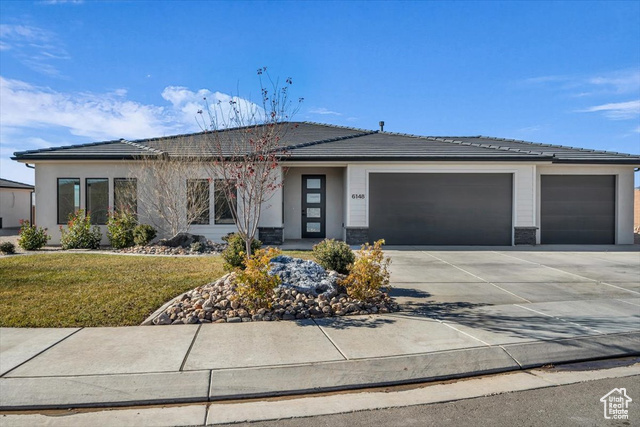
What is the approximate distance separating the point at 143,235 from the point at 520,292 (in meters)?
11.0

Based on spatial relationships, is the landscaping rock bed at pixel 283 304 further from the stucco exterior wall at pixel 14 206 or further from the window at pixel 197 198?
the stucco exterior wall at pixel 14 206

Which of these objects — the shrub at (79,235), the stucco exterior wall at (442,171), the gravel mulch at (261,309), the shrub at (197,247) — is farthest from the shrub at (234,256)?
the shrub at (79,235)

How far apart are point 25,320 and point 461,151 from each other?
13869 millimetres

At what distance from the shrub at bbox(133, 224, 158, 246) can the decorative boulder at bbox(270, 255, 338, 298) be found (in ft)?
23.9

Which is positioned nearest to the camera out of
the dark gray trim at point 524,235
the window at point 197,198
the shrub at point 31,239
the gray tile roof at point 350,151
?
the shrub at point 31,239

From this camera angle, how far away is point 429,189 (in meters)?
15.4

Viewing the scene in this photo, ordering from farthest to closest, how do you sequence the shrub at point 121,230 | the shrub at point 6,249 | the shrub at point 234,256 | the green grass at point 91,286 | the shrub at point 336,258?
1. the shrub at point 121,230
2. the shrub at point 6,249
3. the shrub at point 234,256
4. the shrub at point 336,258
5. the green grass at point 91,286

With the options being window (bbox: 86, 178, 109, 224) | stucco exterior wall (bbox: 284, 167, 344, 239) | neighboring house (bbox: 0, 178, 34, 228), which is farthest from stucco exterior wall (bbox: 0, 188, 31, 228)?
stucco exterior wall (bbox: 284, 167, 344, 239)

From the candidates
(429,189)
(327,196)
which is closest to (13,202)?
(327,196)

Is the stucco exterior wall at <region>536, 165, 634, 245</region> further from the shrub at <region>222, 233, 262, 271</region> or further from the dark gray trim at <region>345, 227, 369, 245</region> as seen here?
the shrub at <region>222, 233, 262, 271</region>

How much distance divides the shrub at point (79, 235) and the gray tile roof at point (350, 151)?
2.11 meters

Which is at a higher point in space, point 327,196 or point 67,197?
point 327,196

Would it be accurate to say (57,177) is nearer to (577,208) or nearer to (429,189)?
(429,189)

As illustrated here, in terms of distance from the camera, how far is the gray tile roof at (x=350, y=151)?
14516mm
